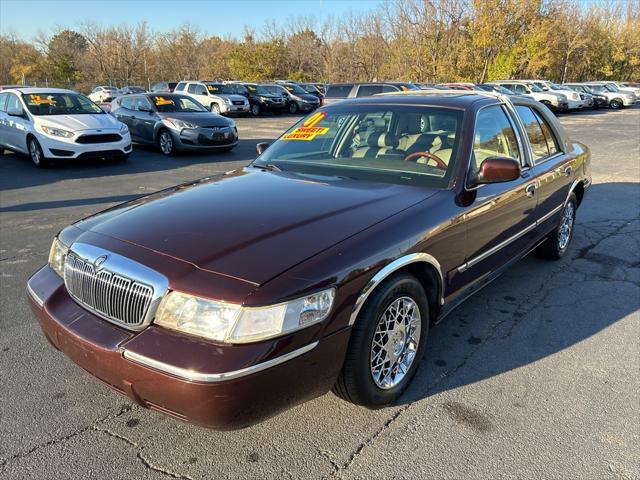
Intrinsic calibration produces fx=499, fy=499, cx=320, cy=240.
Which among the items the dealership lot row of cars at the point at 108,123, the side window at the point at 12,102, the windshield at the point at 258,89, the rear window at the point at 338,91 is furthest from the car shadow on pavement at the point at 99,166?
the windshield at the point at 258,89

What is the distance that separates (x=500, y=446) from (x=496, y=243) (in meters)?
1.55

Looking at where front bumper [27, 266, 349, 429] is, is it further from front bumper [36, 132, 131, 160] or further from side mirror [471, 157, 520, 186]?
front bumper [36, 132, 131, 160]

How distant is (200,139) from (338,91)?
8053mm

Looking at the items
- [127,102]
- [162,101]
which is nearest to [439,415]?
[162,101]

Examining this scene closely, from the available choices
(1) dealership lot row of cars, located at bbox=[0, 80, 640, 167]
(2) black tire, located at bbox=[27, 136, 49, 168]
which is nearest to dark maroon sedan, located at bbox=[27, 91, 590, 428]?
(1) dealership lot row of cars, located at bbox=[0, 80, 640, 167]

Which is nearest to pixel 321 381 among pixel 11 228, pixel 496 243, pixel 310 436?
pixel 310 436

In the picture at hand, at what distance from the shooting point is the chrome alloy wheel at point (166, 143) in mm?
12460

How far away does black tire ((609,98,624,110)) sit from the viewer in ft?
112

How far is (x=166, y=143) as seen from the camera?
12594 millimetres

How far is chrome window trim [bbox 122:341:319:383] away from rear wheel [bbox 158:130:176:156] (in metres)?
11.1

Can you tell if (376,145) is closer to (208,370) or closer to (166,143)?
(208,370)

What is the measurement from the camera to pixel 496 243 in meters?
3.63

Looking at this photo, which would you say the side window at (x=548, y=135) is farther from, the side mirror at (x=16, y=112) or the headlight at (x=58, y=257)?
the side mirror at (x=16, y=112)

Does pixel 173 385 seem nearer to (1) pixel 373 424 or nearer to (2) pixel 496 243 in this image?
(1) pixel 373 424
